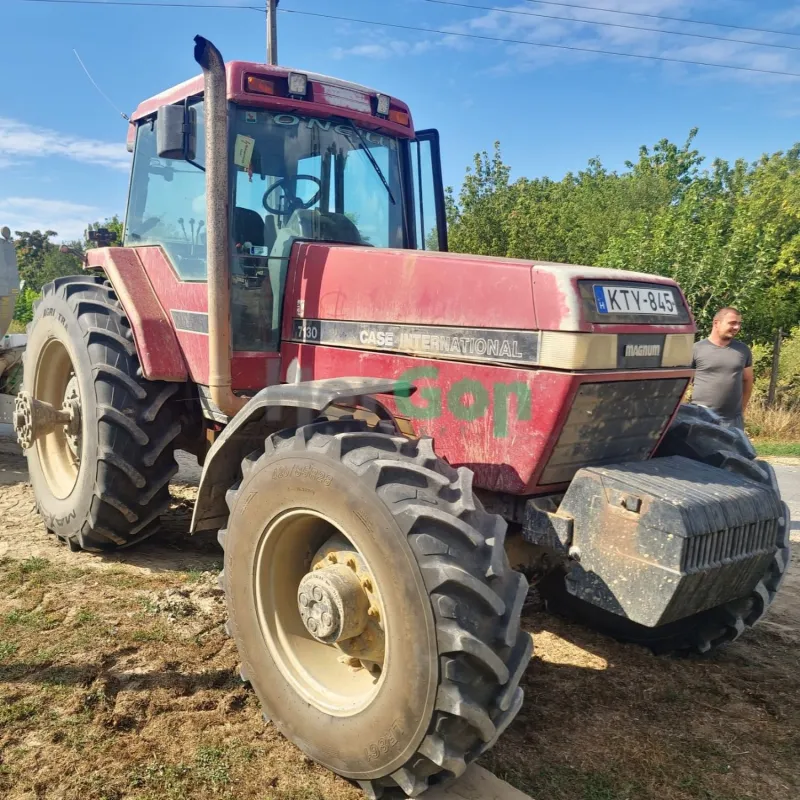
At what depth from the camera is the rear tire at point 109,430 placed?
4.05 metres

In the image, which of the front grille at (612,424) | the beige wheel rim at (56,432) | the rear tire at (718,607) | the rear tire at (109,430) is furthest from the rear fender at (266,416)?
the beige wheel rim at (56,432)

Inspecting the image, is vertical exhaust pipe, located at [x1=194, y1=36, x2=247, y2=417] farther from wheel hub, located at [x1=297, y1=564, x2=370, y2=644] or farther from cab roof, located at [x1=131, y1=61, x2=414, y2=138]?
wheel hub, located at [x1=297, y1=564, x2=370, y2=644]

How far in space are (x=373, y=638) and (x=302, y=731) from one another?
42 cm

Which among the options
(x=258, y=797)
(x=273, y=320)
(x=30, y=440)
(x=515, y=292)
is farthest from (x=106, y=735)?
(x=30, y=440)

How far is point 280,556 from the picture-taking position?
9.30ft

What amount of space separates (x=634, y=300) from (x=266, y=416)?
1.55 metres

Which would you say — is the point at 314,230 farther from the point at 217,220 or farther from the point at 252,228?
the point at 217,220

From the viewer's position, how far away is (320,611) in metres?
2.53

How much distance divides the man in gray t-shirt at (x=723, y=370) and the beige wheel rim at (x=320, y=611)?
403 cm

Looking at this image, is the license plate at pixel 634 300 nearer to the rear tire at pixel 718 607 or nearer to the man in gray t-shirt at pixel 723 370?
the rear tire at pixel 718 607

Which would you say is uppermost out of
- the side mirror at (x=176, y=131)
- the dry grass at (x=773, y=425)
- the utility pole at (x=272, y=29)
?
the utility pole at (x=272, y=29)

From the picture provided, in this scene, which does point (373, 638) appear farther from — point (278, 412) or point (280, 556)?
point (278, 412)

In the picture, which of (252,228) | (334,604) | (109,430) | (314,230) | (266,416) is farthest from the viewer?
(109,430)

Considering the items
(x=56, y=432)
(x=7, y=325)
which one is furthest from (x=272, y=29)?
(x=56, y=432)
